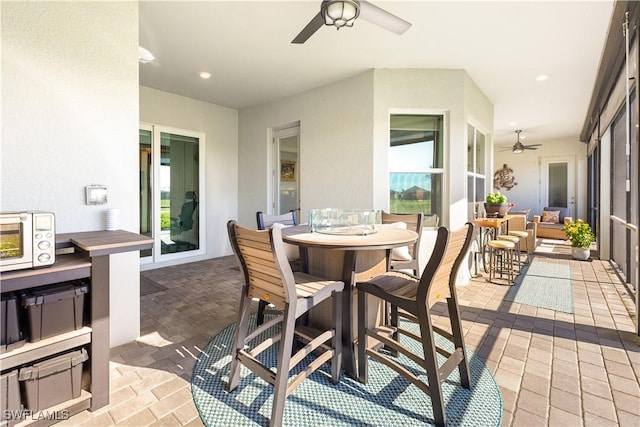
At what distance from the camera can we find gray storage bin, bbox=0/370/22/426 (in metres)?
→ 1.40

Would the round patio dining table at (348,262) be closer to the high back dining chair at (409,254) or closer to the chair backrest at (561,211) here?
the high back dining chair at (409,254)

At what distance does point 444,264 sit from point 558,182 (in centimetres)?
956

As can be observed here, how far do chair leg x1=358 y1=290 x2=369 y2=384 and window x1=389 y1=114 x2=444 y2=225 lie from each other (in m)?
2.33

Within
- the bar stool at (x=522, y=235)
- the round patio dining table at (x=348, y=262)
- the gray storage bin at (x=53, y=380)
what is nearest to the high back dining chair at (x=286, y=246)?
the round patio dining table at (x=348, y=262)

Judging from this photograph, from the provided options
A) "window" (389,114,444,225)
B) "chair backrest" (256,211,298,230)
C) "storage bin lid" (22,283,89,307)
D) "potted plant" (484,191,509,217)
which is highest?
"window" (389,114,444,225)

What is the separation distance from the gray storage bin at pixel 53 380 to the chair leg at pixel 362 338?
1.51 m

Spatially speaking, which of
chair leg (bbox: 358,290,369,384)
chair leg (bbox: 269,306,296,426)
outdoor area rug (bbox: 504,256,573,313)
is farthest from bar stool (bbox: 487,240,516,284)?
chair leg (bbox: 269,306,296,426)

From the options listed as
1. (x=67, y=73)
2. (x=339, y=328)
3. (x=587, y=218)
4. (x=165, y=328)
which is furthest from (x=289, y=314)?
(x=587, y=218)

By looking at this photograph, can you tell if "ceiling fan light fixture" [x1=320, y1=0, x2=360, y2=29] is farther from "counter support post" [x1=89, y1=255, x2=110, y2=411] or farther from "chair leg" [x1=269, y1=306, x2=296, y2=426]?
"counter support post" [x1=89, y1=255, x2=110, y2=411]

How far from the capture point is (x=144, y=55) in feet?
11.2

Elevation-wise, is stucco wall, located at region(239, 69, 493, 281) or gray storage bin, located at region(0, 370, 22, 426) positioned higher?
stucco wall, located at region(239, 69, 493, 281)

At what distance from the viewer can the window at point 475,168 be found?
429 centimetres

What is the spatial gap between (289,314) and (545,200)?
33.4ft

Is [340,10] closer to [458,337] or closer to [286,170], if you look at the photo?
[458,337]
